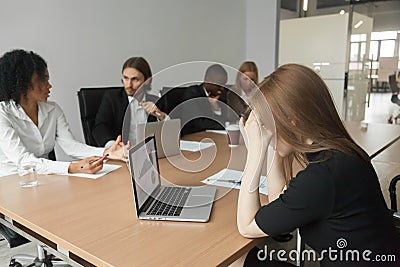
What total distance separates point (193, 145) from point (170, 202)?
2.94ft

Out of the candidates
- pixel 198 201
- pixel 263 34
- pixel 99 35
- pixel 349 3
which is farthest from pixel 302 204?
pixel 349 3

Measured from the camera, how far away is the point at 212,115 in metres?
2.37

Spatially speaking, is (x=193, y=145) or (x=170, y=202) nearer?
(x=170, y=202)

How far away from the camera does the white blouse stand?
5.33 feet

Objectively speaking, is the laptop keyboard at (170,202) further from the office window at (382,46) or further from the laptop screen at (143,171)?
the office window at (382,46)

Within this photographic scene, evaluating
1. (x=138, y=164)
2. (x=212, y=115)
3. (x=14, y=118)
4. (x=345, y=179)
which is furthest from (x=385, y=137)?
(x=14, y=118)

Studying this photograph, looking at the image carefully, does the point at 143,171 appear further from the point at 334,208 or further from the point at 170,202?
the point at 334,208

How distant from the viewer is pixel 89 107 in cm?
254

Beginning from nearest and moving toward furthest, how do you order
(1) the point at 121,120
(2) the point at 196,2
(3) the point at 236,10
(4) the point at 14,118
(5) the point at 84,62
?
(4) the point at 14,118 → (1) the point at 121,120 → (5) the point at 84,62 → (2) the point at 196,2 → (3) the point at 236,10

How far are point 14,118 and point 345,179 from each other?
1585mm

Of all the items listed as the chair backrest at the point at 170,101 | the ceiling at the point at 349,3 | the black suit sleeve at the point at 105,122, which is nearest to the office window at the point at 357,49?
the ceiling at the point at 349,3

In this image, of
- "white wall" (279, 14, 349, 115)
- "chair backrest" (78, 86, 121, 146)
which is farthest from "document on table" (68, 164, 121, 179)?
"white wall" (279, 14, 349, 115)

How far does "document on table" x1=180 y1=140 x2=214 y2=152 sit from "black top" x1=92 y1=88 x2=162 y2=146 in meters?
0.60

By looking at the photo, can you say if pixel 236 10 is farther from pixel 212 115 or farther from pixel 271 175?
pixel 271 175
